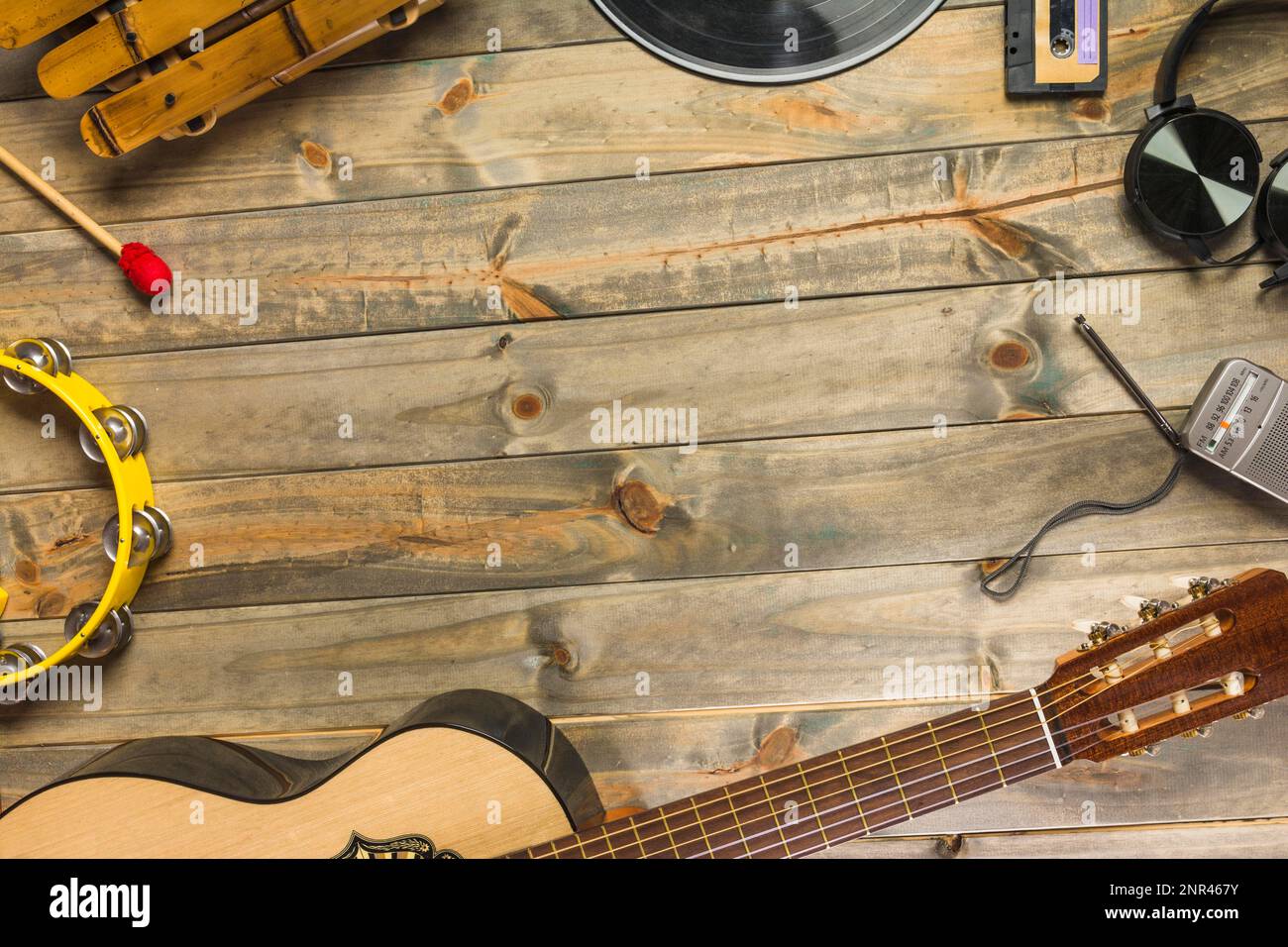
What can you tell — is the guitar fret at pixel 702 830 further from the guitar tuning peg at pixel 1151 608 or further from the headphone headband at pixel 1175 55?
the headphone headband at pixel 1175 55

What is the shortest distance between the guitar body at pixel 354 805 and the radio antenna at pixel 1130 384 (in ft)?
2.87

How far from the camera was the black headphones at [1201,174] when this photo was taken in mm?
1095

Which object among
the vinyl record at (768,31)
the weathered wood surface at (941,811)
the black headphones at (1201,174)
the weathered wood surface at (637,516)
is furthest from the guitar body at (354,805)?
the black headphones at (1201,174)

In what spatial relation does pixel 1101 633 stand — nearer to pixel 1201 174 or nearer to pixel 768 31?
pixel 1201 174

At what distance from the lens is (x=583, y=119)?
3.86 ft

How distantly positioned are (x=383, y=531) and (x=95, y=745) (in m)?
0.50

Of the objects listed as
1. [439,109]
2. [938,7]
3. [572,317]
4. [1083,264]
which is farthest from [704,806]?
[938,7]

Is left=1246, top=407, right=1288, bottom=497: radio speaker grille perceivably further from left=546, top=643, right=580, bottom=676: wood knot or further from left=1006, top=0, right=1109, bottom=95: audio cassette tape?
left=546, top=643, right=580, bottom=676: wood knot

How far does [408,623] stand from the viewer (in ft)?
3.92

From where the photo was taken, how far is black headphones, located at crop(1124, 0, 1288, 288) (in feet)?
3.59

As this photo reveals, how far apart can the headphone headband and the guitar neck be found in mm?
788

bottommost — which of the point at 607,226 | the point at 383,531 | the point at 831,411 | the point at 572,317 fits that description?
the point at 383,531
